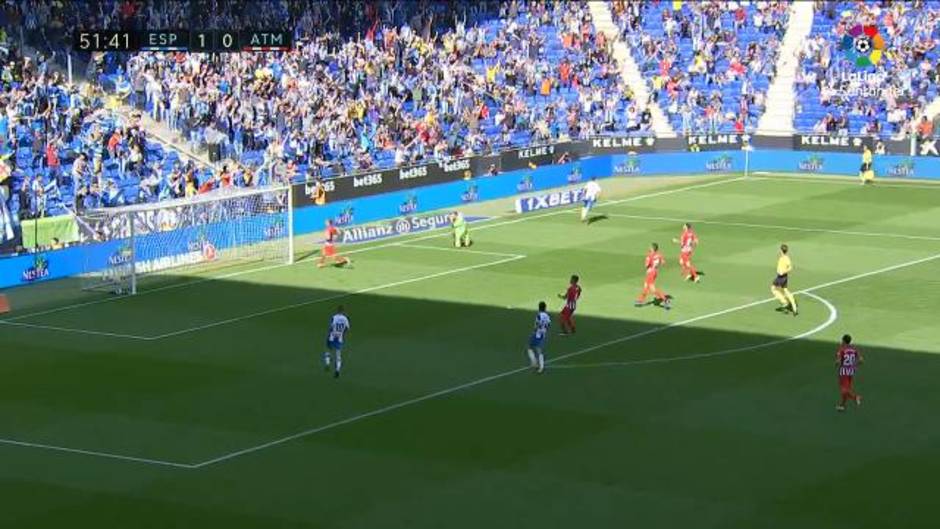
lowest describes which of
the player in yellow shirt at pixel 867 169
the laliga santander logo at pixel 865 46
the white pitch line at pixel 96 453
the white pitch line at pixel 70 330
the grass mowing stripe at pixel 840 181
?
the white pitch line at pixel 96 453

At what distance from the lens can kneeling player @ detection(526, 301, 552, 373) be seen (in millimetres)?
38969

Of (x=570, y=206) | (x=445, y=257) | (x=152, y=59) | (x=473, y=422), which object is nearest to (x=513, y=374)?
(x=473, y=422)

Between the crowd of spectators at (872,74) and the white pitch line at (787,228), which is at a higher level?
the crowd of spectators at (872,74)

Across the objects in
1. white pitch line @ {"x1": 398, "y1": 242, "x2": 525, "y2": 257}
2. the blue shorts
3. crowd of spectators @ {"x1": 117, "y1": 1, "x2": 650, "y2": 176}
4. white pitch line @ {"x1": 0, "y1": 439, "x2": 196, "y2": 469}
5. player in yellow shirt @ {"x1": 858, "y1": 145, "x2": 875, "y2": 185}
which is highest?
crowd of spectators @ {"x1": 117, "y1": 1, "x2": 650, "y2": 176}

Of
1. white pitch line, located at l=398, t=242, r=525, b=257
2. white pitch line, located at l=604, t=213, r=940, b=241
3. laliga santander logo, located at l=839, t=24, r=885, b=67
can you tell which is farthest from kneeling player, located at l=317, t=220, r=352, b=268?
laliga santander logo, located at l=839, t=24, r=885, b=67

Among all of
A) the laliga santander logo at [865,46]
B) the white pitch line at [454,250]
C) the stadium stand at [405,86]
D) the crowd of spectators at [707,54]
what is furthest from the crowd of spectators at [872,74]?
the white pitch line at [454,250]

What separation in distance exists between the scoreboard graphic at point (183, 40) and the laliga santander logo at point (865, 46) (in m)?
34.8

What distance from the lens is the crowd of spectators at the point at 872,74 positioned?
80.4 meters

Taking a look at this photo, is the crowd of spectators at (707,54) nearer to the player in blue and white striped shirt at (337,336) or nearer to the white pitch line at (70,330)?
the white pitch line at (70,330)

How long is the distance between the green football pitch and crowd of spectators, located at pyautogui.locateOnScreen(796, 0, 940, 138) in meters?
23.3

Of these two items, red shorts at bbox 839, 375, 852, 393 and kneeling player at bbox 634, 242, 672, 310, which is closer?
red shorts at bbox 839, 375, 852, 393

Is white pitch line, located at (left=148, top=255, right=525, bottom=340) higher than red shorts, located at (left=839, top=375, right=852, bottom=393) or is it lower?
lower

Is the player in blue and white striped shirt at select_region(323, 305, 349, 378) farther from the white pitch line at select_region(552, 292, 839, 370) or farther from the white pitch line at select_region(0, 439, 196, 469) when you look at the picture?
the white pitch line at select_region(0, 439, 196, 469)

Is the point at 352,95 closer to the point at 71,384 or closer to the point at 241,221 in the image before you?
the point at 241,221
